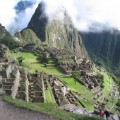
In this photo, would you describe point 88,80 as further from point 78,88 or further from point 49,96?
point 49,96

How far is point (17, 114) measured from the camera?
2348cm

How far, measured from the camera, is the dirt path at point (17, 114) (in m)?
22.7

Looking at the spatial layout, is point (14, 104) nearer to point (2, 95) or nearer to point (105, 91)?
point (2, 95)

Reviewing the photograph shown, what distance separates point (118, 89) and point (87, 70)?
10088 millimetres

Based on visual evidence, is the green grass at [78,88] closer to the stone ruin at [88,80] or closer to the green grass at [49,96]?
the stone ruin at [88,80]

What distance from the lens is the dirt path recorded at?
22719 mm

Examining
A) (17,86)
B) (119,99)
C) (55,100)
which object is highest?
(17,86)

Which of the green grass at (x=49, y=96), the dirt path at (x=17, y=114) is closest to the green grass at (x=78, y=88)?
the green grass at (x=49, y=96)

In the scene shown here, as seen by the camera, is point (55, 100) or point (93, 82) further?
point (93, 82)

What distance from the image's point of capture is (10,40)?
129125 millimetres

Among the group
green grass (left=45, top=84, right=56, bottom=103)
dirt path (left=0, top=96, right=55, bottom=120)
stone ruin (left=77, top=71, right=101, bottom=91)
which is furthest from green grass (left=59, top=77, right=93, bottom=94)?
dirt path (left=0, top=96, right=55, bottom=120)

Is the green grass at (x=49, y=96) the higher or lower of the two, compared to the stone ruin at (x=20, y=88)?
lower

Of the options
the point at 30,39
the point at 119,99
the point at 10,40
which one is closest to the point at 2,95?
the point at 119,99

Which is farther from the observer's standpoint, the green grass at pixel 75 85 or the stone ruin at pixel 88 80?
the stone ruin at pixel 88 80
